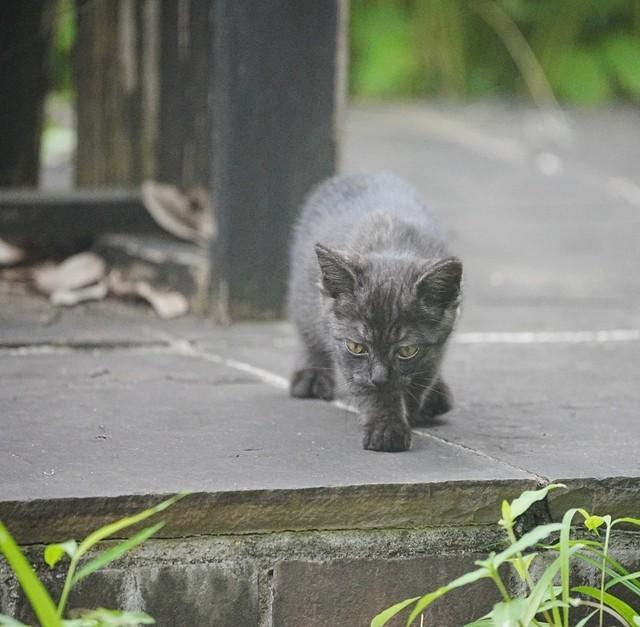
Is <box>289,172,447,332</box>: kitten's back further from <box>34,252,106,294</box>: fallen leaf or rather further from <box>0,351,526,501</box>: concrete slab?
<box>34,252,106,294</box>: fallen leaf

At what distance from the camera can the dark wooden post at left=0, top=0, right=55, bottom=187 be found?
14.3 ft

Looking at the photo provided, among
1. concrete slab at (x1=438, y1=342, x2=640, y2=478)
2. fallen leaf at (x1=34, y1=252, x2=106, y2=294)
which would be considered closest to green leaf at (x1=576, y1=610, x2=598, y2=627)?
concrete slab at (x1=438, y1=342, x2=640, y2=478)

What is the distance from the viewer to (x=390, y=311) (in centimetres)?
264

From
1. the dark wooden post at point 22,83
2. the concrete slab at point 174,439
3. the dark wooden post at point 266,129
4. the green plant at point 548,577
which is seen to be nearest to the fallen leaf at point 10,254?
the dark wooden post at point 22,83

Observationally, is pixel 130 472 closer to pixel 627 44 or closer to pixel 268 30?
pixel 268 30

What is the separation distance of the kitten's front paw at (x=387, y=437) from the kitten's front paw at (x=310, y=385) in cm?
45

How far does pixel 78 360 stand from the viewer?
331 cm

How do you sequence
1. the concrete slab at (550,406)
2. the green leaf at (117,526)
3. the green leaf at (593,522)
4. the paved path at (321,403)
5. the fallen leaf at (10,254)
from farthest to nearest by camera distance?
the fallen leaf at (10,254)
the concrete slab at (550,406)
the paved path at (321,403)
the green leaf at (593,522)
the green leaf at (117,526)

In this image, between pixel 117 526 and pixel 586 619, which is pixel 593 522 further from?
pixel 117 526

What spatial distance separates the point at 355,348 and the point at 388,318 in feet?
0.38

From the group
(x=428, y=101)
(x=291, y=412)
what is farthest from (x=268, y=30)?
(x=428, y=101)

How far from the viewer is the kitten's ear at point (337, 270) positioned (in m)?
2.66

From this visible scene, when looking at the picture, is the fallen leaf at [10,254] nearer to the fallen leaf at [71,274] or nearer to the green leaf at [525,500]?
the fallen leaf at [71,274]

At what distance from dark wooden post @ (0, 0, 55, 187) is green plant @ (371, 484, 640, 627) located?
279 centimetres
